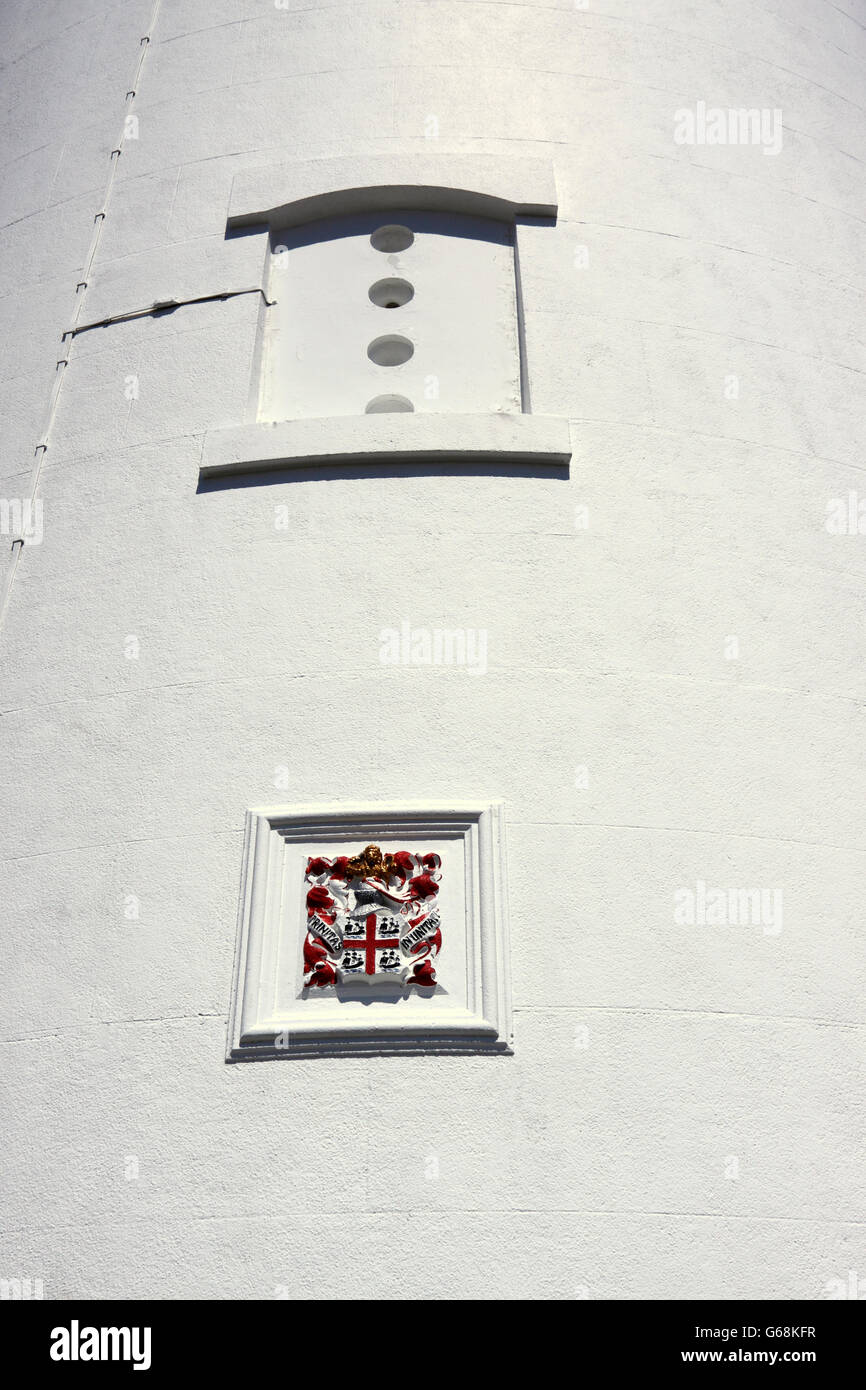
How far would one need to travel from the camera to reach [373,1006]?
18.1 feet

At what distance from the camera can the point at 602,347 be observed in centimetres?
766

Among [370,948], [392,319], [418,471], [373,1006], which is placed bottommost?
[373,1006]

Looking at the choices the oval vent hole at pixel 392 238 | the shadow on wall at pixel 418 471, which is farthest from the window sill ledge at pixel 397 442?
the oval vent hole at pixel 392 238

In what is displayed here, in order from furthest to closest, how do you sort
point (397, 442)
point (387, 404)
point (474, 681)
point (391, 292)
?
point (391, 292)
point (387, 404)
point (397, 442)
point (474, 681)

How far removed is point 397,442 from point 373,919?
2.59 meters

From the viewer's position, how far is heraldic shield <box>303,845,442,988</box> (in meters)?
5.57

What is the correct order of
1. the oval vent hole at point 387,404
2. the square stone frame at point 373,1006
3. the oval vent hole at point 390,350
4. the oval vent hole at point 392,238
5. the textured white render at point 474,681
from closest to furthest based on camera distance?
the textured white render at point 474,681 < the square stone frame at point 373,1006 < the oval vent hole at point 387,404 < the oval vent hole at point 390,350 < the oval vent hole at point 392,238

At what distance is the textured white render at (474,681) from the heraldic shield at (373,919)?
13.5 inches

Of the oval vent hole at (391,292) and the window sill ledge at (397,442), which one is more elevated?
the oval vent hole at (391,292)

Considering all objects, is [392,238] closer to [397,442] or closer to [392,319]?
[392,319]

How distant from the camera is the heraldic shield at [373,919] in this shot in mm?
5574

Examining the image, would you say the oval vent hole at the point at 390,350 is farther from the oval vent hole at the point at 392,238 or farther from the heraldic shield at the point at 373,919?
the heraldic shield at the point at 373,919


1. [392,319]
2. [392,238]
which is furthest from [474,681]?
[392,238]
